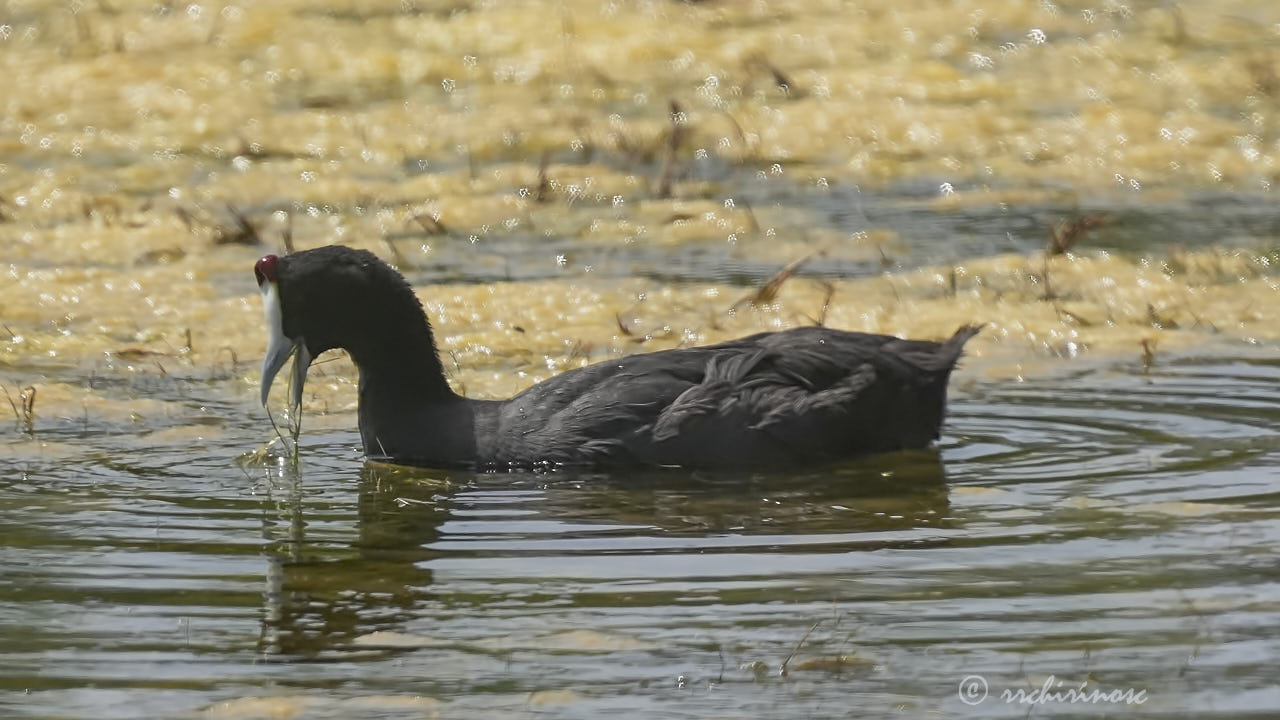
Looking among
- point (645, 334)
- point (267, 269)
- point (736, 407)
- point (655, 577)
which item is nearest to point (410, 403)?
point (267, 269)

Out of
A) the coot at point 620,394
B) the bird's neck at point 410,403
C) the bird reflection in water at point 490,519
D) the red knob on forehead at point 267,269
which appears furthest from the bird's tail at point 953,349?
the red knob on forehead at point 267,269

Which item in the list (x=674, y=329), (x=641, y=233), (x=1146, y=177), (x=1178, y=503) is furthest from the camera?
(x=1146, y=177)

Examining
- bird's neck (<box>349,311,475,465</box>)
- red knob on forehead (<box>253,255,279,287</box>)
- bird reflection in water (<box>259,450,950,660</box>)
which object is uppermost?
red knob on forehead (<box>253,255,279,287</box>)

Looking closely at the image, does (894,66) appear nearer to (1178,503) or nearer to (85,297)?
(85,297)

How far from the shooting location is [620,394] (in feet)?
21.5

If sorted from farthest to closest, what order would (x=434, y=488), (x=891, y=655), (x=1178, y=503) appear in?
(x=434, y=488), (x=1178, y=503), (x=891, y=655)

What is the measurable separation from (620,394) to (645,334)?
1.84 meters

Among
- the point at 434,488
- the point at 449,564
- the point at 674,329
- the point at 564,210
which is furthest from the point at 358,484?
the point at 564,210

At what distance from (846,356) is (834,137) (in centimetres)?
556

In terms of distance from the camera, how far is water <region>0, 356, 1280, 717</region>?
4238 millimetres

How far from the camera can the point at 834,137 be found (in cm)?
1212

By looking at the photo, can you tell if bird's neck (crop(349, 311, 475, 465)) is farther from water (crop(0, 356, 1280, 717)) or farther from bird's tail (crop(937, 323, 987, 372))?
bird's tail (crop(937, 323, 987, 372))

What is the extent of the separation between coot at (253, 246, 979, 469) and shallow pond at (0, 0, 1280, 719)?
11 centimetres

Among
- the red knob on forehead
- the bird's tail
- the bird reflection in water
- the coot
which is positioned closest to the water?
the bird reflection in water
